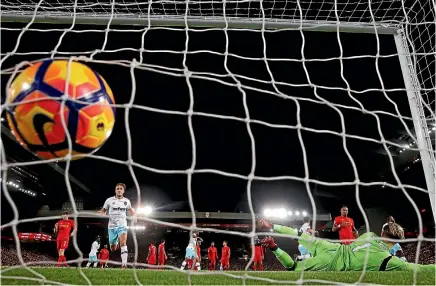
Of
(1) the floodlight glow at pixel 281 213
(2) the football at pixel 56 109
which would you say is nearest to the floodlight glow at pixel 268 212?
(1) the floodlight glow at pixel 281 213

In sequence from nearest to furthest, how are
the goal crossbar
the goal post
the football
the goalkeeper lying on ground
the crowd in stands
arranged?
the football < the goal post < the goal crossbar < the goalkeeper lying on ground < the crowd in stands

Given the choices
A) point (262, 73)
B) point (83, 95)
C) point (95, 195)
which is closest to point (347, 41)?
point (83, 95)

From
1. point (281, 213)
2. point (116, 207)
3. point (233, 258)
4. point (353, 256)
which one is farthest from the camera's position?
point (281, 213)

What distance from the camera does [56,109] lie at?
6.49 ft

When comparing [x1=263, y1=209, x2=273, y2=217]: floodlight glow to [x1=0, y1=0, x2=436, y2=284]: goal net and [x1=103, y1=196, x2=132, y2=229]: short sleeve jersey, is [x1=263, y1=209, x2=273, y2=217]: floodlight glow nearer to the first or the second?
[x1=0, y1=0, x2=436, y2=284]: goal net

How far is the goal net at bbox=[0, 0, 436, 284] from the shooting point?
2381 millimetres

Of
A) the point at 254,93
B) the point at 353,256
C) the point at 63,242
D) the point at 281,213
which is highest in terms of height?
the point at 254,93

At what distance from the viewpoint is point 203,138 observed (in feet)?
66.3

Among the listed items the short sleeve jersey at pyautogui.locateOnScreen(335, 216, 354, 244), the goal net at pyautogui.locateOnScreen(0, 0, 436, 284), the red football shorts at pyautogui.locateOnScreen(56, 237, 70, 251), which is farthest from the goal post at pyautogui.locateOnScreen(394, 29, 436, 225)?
the red football shorts at pyautogui.locateOnScreen(56, 237, 70, 251)

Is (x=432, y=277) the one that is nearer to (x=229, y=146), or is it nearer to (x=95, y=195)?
(x=229, y=146)

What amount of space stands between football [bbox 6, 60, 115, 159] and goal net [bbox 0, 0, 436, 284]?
0.10 metres

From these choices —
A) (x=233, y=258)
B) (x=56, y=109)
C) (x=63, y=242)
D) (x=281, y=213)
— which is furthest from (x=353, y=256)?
(x=281, y=213)

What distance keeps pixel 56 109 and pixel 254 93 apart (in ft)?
34.8

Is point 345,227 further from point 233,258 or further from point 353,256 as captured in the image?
point 233,258
